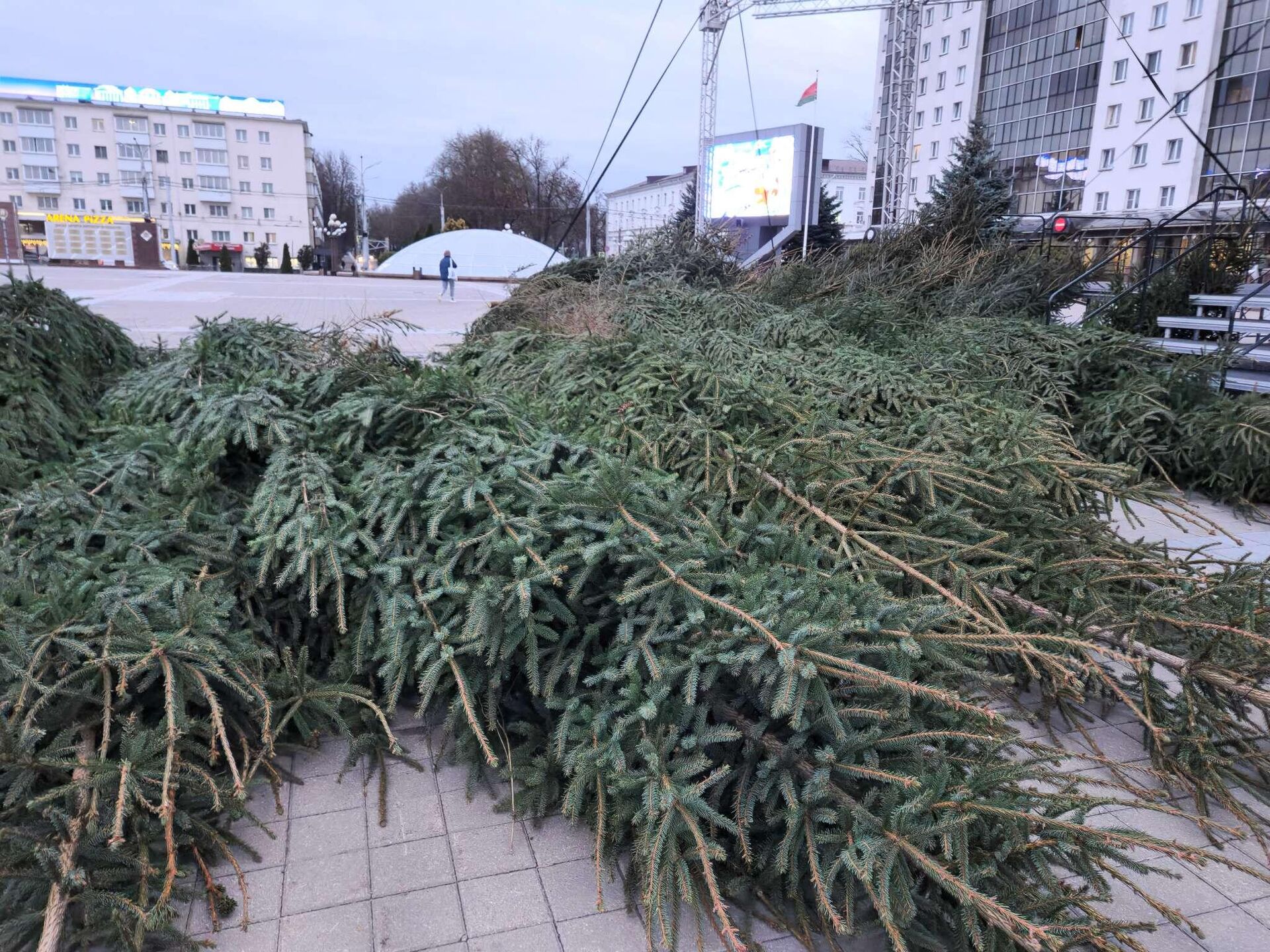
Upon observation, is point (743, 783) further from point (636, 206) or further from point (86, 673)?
point (636, 206)

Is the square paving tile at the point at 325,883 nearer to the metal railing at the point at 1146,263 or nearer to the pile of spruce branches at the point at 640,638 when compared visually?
the pile of spruce branches at the point at 640,638

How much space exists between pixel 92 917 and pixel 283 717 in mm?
768

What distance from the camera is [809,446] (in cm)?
330

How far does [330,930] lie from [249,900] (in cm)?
26

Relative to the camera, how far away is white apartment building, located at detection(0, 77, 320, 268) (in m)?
62.8

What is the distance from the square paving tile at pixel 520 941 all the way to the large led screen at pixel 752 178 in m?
17.3

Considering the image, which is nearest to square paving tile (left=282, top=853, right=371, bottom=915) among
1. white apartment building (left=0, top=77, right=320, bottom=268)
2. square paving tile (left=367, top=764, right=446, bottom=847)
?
square paving tile (left=367, top=764, right=446, bottom=847)

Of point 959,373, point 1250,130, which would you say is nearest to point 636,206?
point 1250,130

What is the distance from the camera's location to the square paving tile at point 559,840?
91.3 inches

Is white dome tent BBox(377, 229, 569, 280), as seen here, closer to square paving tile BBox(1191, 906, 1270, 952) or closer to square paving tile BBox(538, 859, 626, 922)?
square paving tile BBox(538, 859, 626, 922)

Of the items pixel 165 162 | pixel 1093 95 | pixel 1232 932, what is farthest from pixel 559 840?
pixel 165 162

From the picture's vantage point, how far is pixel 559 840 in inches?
93.9

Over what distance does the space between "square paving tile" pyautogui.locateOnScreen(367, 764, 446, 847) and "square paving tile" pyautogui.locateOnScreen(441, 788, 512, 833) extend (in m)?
0.03

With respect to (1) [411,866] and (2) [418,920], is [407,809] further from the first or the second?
(2) [418,920]
